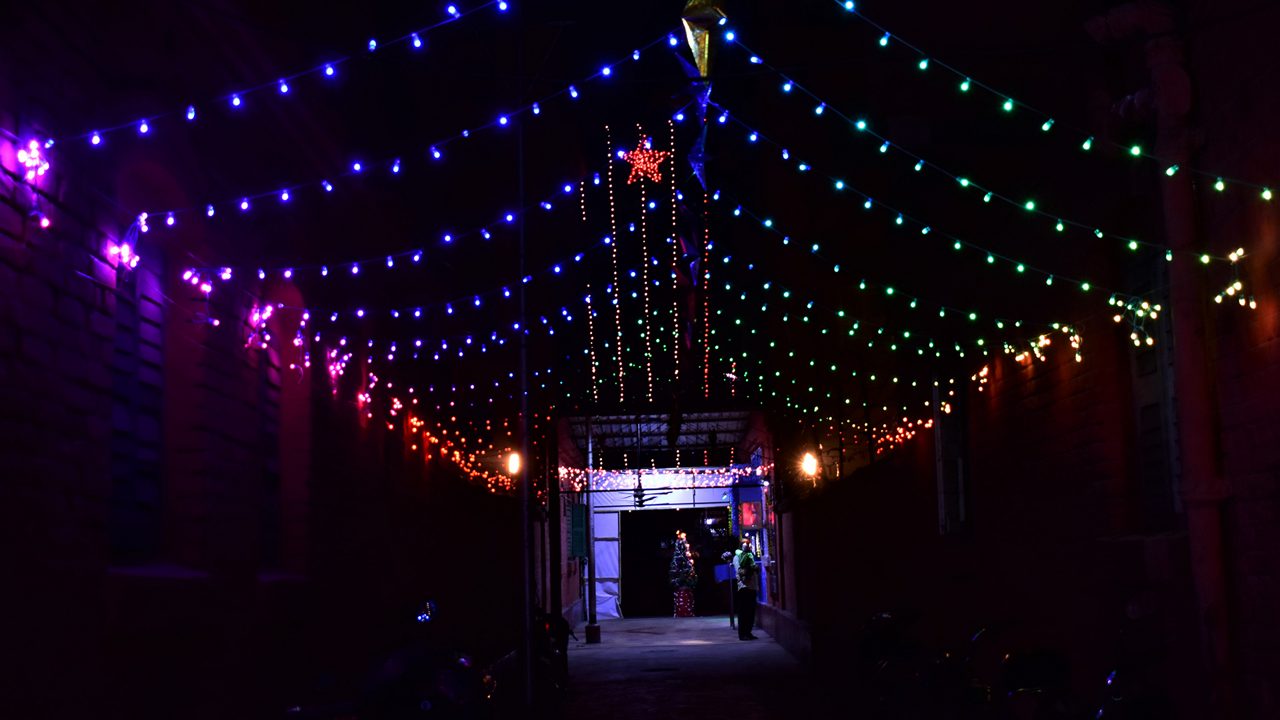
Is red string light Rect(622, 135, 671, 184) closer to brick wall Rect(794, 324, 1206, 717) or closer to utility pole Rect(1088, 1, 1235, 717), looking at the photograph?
brick wall Rect(794, 324, 1206, 717)

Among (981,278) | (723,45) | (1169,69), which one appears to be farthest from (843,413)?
(1169,69)

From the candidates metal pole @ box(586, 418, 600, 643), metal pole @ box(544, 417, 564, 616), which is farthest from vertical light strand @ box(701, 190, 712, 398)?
metal pole @ box(544, 417, 564, 616)

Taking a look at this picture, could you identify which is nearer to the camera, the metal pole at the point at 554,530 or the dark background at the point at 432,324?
the dark background at the point at 432,324

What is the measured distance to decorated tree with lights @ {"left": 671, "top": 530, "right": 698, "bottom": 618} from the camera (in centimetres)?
4356

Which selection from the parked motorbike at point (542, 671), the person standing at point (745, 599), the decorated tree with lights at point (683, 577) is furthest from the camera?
the decorated tree with lights at point (683, 577)

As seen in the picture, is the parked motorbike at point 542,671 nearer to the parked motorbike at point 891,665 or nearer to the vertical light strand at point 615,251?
the parked motorbike at point 891,665

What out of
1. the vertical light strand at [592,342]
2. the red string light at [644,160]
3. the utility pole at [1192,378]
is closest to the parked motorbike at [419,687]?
the utility pole at [1192,378]

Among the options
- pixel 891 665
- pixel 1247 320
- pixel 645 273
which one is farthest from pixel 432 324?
pixel 1247 320

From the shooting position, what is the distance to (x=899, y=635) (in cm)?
1469

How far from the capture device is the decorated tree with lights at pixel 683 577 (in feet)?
143

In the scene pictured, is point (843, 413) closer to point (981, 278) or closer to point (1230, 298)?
point (981, 278)

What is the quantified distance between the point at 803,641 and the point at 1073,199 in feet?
43.6

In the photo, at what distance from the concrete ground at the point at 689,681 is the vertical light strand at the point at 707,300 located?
18.0 ft

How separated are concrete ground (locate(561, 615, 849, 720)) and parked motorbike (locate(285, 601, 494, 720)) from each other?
18.3ft
